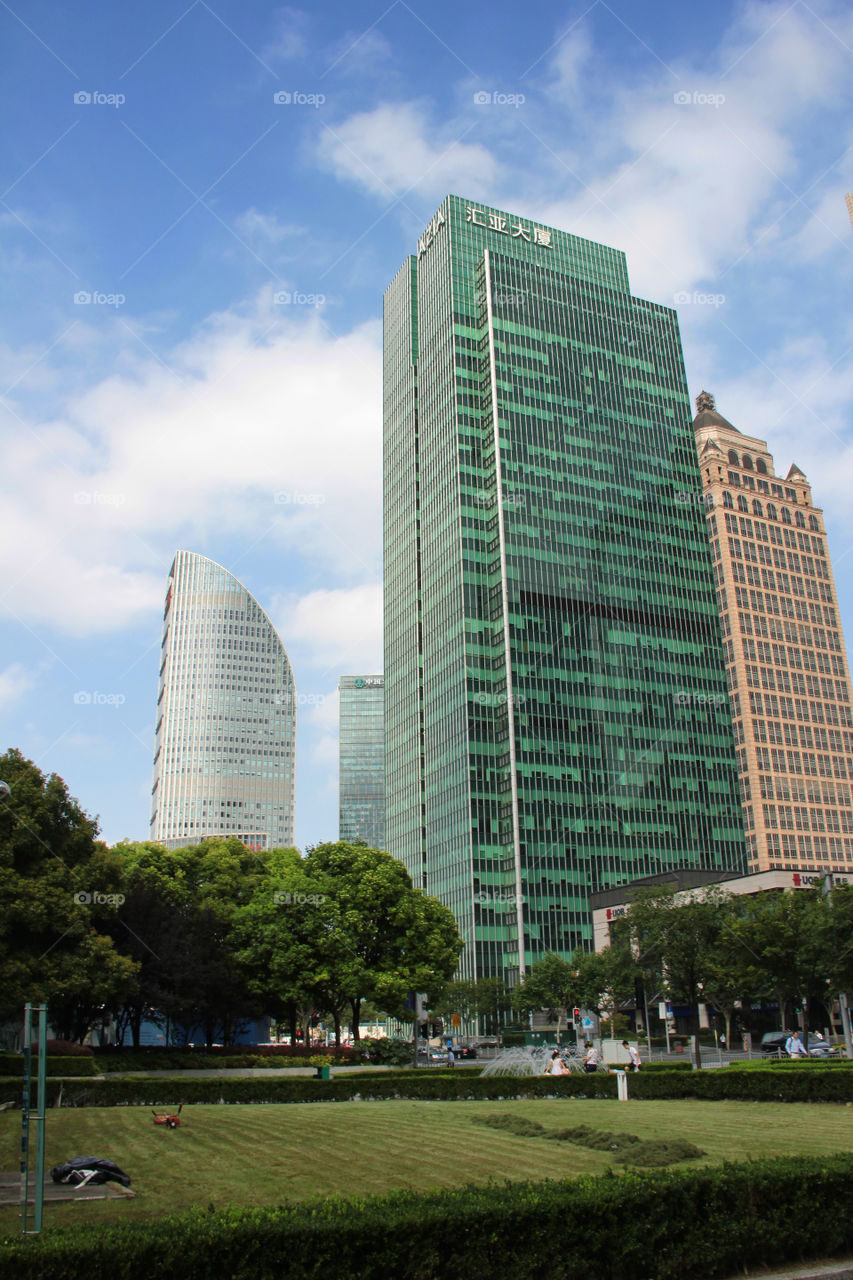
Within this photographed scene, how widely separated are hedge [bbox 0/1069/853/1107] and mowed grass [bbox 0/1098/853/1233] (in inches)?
86.3

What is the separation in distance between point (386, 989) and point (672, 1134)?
39.6 meters

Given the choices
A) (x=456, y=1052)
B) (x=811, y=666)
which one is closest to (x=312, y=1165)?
(x=456, y=1052)

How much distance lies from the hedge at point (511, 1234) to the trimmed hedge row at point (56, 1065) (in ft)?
117

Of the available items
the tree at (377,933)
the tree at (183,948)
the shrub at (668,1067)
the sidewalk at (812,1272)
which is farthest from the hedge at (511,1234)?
the tree at (377,933)

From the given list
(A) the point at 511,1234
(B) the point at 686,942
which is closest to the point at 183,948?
(B) the point at 686,942

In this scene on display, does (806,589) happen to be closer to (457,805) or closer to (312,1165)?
(457,805)

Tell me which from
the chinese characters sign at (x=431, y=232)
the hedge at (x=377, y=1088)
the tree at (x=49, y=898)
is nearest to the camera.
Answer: the hedge at (x=377, y=1088)

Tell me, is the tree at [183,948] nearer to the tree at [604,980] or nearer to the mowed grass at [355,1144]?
the mowed grass at [355,1144]

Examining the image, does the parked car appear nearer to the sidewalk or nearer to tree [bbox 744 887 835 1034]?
tree [bbox 744 887 835 1034]

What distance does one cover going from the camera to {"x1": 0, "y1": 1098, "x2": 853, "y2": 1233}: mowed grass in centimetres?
1802

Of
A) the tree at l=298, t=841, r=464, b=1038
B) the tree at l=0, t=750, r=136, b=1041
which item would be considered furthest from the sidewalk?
the tree at l=298, t=841, r=464, b=1038

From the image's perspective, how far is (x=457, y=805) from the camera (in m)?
128

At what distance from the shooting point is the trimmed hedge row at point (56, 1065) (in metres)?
43.4

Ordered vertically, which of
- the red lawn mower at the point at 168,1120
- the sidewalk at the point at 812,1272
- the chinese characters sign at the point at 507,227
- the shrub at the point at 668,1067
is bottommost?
the shrub at the point at 668,1067
